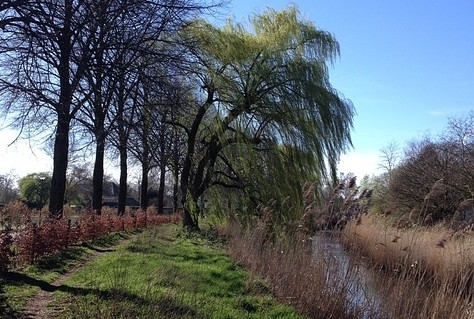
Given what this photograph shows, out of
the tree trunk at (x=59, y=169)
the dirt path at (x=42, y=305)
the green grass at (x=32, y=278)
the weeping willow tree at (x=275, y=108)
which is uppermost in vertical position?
the weeping willow tree at (x=275, y=108)

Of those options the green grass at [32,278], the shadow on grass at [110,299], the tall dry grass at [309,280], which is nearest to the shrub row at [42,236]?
the green grass at [32,278]

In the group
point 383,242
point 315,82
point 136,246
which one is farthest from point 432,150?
point 383,242

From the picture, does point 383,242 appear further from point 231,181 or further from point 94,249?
point 231,181

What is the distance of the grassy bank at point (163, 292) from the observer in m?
6.31

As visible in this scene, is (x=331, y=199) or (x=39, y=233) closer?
(x=331, y=199)

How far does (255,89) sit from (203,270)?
10.8 meters

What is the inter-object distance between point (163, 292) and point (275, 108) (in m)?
13.4

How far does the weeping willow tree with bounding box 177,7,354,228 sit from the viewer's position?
20016 mm

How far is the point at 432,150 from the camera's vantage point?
4047 cm

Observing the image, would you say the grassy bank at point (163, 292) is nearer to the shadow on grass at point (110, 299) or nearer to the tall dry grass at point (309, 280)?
the shadow on grass at point (110, 299)

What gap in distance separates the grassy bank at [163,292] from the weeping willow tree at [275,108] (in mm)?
8547

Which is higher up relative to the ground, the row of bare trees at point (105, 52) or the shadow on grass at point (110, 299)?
→ the row of bare trees at point (105, 52)

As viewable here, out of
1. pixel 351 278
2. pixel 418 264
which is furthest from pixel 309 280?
pixel 418 264

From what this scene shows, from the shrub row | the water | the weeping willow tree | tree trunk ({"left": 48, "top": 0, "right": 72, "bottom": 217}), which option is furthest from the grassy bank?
the weeping willow tree
